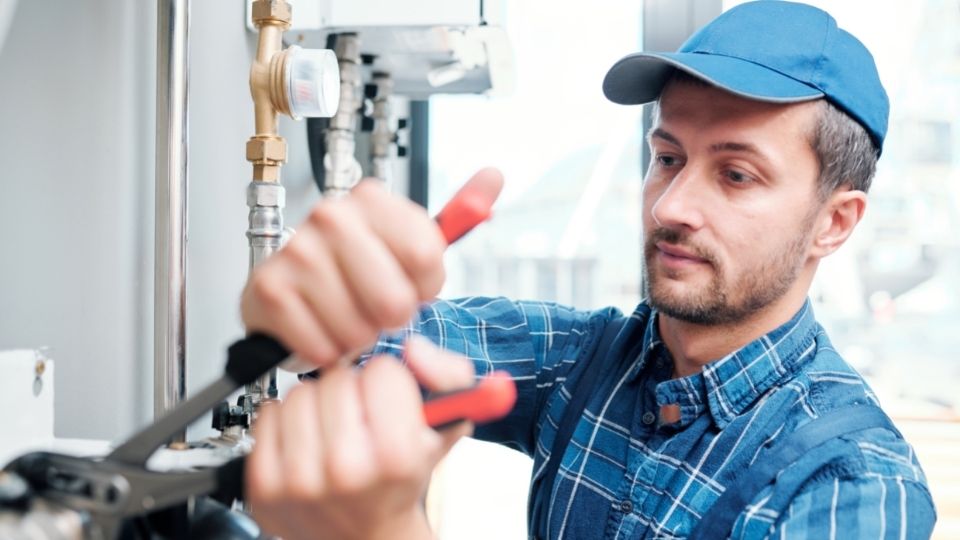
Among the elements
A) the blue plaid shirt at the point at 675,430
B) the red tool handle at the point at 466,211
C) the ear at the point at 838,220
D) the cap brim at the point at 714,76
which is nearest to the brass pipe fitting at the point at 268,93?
the blue plaid shirt at the point at 675,430

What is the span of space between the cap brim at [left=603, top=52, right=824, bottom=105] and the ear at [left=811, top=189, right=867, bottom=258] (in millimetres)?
143

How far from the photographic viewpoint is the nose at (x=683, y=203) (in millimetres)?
847

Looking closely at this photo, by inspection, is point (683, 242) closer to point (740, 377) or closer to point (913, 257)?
point (740, 377)

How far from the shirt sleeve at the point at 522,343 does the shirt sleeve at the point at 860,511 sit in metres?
0.37

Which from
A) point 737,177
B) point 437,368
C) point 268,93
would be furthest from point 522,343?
point 437,368

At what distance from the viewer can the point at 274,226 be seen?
792 millimetres

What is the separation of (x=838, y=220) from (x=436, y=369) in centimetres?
78

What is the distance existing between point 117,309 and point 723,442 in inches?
23.7

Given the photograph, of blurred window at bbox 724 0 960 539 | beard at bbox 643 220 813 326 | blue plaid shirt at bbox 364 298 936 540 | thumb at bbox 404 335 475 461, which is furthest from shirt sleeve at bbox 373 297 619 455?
blurred window at bbox 724 0 960 539

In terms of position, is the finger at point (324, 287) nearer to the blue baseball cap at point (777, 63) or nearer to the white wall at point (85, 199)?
the white wall at point (85, 199)

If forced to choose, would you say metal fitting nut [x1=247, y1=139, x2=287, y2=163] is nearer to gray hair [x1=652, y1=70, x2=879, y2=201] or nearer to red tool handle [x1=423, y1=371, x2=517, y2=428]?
gray hair [x1=652, y1=70, x2=879, y2=201]

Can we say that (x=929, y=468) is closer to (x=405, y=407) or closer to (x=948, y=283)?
(x=948, y=283)

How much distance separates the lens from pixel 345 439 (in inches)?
10.7

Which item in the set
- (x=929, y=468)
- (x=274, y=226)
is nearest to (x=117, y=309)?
(x=274, y=226)
